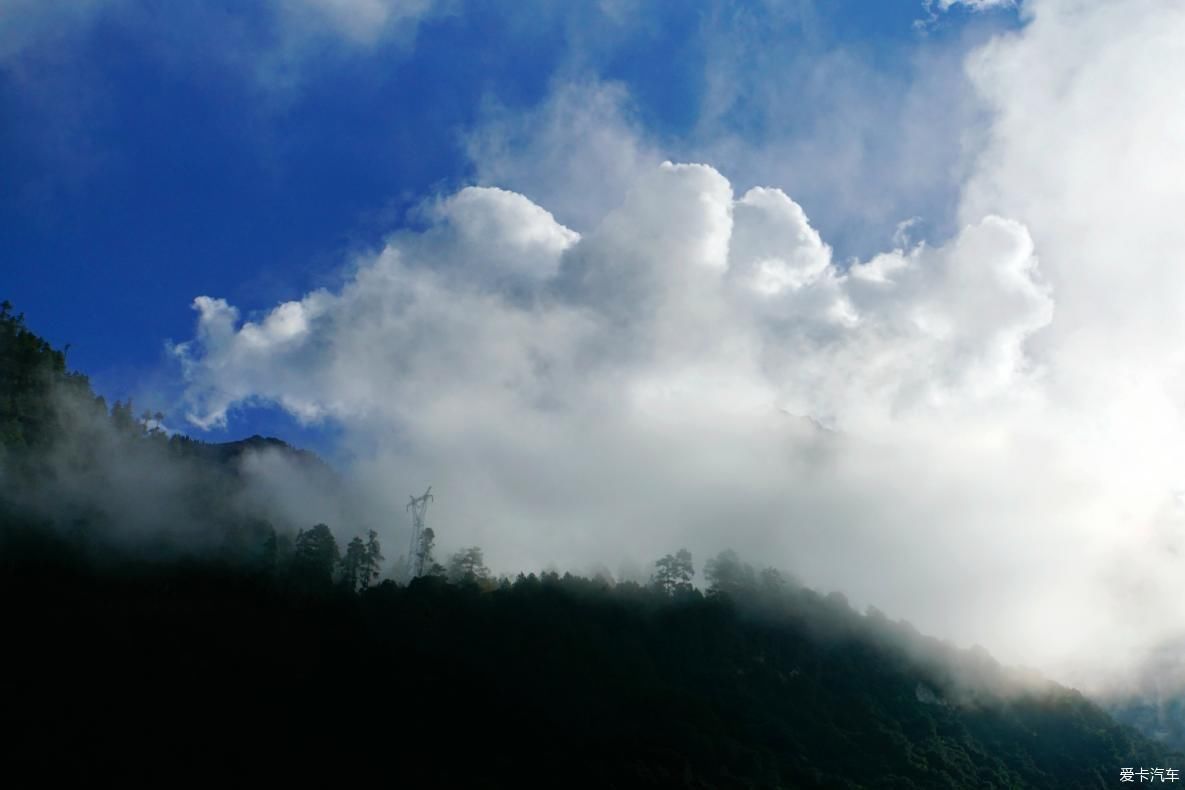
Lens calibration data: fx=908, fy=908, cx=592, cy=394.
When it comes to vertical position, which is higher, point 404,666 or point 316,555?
point 316,555

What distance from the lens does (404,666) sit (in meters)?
127

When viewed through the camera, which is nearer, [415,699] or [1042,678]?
[415,699]

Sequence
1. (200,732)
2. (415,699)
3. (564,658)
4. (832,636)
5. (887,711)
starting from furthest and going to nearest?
(832,636)
(887,711)
(564,658)
(415,699)
(200,732)

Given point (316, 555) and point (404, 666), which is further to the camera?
point (316, 555)

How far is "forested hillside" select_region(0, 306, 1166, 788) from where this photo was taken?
10450cm

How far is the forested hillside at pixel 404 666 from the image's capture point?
104 metres

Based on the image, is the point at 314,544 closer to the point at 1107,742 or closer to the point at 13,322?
the point at 13,322

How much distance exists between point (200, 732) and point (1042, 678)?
147 meters

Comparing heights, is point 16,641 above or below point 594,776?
above

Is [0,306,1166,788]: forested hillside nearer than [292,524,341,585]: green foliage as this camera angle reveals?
Yes

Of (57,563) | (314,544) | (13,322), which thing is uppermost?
(13,322)

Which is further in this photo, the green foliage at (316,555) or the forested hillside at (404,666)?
the green foliage at (316,555)

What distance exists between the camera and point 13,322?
6073 inches

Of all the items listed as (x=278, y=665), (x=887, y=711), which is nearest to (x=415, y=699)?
(x=278, y=665)
